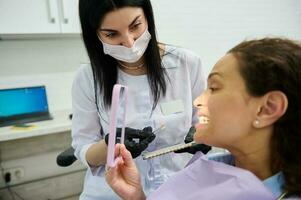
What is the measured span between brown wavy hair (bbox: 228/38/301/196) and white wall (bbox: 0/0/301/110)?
53.4 inches

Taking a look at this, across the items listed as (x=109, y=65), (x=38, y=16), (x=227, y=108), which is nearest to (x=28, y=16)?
(x=38, y=16)

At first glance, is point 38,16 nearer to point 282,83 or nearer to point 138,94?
point 138,94

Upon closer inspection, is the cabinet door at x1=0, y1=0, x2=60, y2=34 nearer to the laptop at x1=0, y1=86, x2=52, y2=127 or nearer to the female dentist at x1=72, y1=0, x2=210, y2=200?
the laptop at x1=0, y1=86, x2=52, y2=127

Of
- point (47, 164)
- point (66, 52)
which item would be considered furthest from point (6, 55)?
point (47, 164)

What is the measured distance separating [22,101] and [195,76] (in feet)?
4.92

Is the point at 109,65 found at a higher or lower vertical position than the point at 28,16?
lower

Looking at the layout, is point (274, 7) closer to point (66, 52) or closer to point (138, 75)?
point (66, 52)

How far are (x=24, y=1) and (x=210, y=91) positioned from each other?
1.64 meters

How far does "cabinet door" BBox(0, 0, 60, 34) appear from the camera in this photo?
1.96 m

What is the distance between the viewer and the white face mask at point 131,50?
1172mm

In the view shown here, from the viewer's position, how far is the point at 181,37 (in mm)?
2885

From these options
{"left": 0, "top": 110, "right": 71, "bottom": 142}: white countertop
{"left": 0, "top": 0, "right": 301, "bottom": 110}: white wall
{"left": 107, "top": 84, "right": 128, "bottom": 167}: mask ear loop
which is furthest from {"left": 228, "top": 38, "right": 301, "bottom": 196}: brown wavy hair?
{"left": 0, "top": 110, "right": 71, "bottom": 142}: white countertop

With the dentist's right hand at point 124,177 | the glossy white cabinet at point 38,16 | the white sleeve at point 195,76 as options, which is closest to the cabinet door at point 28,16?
the glossy white cabinet at point 38,16

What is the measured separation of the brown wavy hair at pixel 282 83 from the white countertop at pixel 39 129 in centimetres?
153
